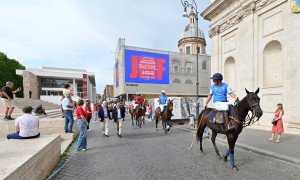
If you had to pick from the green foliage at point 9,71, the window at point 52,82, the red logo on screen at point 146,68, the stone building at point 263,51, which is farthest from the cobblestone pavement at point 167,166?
the window at point 52,82

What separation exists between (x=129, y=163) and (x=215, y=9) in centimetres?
1609

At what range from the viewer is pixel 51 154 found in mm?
4121

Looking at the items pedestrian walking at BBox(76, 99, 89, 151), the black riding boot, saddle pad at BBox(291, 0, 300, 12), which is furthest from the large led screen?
the black riding boot

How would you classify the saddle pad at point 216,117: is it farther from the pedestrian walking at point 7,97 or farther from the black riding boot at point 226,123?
the pedestrian walking at point 7,97

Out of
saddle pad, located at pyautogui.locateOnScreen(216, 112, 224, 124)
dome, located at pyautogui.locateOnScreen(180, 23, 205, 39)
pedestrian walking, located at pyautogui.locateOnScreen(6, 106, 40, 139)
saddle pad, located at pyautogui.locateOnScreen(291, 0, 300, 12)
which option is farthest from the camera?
dome, located at pyautogui.locateOnScreen(180, 23, 205, 39)

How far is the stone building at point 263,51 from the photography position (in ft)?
28.8

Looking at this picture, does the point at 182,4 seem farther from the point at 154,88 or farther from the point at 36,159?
the point at 154,88

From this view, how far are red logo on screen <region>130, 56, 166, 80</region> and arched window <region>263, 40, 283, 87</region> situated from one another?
1309 inches

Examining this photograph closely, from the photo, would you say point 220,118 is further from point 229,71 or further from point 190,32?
point 190,32

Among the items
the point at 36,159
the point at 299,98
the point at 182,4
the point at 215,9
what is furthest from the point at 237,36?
the point at 36,159

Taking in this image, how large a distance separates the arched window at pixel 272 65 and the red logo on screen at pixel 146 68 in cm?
3324

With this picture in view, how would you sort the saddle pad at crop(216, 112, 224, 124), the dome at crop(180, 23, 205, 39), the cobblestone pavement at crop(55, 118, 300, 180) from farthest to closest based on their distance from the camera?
1. the dome at crop(180, 23, 205, 39)
2. the saddle pad at crop(216, 112, 224, 124)
3. the cobblestone pavement at crop(55, 118, 300, 180)

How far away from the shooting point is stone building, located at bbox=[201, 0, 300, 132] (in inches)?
346

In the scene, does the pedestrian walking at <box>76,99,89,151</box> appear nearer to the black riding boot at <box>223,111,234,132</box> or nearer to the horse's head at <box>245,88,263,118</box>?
the black riding boot at <box>223,111,234,132</box>
